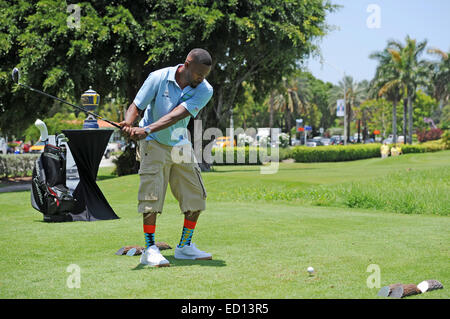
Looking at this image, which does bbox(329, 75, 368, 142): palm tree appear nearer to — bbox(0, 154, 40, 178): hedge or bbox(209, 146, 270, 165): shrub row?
bbox(209, 146, 270, 165): shrub row

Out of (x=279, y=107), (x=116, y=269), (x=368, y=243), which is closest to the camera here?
→ (x=116, y=269)

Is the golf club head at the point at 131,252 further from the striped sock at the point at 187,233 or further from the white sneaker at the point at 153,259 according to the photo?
the white sneaker at the point at 153,259

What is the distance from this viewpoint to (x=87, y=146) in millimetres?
10734

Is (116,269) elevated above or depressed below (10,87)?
below

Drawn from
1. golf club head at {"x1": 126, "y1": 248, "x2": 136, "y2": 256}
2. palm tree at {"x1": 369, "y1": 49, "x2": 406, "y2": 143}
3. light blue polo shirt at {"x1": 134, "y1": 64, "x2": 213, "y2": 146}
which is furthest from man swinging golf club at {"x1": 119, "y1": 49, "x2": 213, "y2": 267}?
palm tree at {"x1": 369, "y1": 49, "x2": 406, "y2": 143}

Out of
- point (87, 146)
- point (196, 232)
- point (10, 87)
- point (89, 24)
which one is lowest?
point (196, 232)

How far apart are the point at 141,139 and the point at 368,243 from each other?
3285 millimetres

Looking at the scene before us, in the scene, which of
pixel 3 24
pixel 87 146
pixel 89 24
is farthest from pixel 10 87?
pixel 87 146

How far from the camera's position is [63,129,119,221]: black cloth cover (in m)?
10.6

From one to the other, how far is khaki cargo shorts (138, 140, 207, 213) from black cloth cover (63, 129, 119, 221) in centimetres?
466

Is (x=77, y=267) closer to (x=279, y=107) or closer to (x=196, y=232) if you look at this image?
(x=196, y=232)

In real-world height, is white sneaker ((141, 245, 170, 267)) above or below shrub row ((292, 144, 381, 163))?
above

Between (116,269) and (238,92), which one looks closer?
(116,269)
